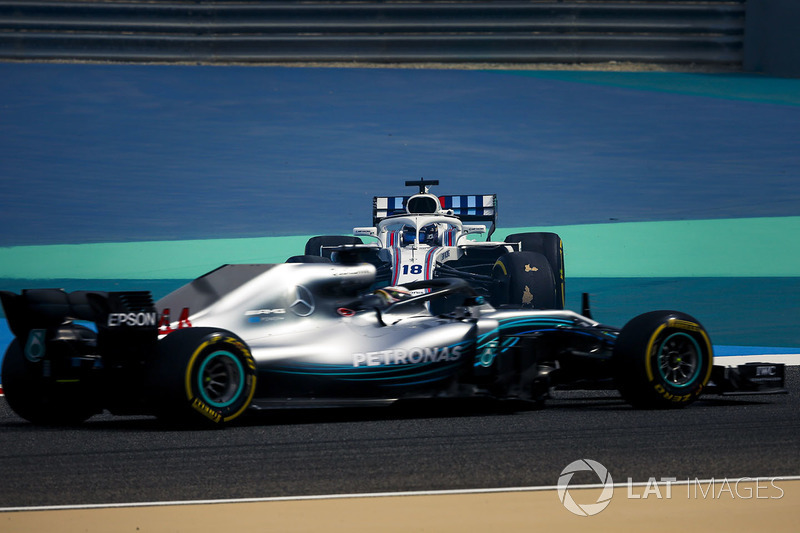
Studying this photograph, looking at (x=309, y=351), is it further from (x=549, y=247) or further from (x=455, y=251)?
(x=549, y=247)

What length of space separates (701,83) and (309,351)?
17653 mm

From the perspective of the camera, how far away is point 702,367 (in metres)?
8.33

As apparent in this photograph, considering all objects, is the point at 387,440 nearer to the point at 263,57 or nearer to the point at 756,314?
the point at 756,314

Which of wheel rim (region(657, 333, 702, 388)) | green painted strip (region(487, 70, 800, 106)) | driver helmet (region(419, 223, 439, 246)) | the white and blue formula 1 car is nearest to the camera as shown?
wheel rim (region(657, 333, 702, 388))

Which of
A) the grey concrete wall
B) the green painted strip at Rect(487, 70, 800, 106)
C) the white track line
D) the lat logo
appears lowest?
the white track line

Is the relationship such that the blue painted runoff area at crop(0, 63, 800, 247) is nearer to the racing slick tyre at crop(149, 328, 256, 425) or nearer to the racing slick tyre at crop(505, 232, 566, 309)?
the racing slick tyre at crop(505, 232, 566, 309)

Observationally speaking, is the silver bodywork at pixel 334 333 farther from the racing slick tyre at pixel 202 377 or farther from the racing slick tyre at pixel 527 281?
the racing slick tyre at pixel 527 281

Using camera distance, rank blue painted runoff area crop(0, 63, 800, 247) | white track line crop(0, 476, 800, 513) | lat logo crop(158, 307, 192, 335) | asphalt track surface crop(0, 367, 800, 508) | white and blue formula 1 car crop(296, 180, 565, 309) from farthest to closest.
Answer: blue painted runoff area crop(0, 63, 800, 247) < white and blue formula 1 car crop(296, 180, 565, 309) < lat logo crop(158, 307, 192, 335) < asphalt track surface crop(0, 367, 800, 508) < white track line crop(0, 476, 800, 513)

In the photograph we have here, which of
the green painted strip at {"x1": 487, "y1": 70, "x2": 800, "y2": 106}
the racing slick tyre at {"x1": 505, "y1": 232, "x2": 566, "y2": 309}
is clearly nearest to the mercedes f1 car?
the racing slick tyre at {"x1": 505, "y1": 232, "x2": 566, "y2": 309}

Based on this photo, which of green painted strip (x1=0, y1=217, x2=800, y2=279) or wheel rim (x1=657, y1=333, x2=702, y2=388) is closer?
wheel rim (x1=657, y1=333, x2=702, y2=388)

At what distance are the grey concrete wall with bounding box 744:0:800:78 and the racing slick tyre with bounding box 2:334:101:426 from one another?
752 inches

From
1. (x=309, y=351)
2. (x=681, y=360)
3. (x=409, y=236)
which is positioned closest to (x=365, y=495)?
(x=309, y=351)

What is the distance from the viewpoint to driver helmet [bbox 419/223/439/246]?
45.0ft

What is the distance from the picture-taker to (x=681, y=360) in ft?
27.3
